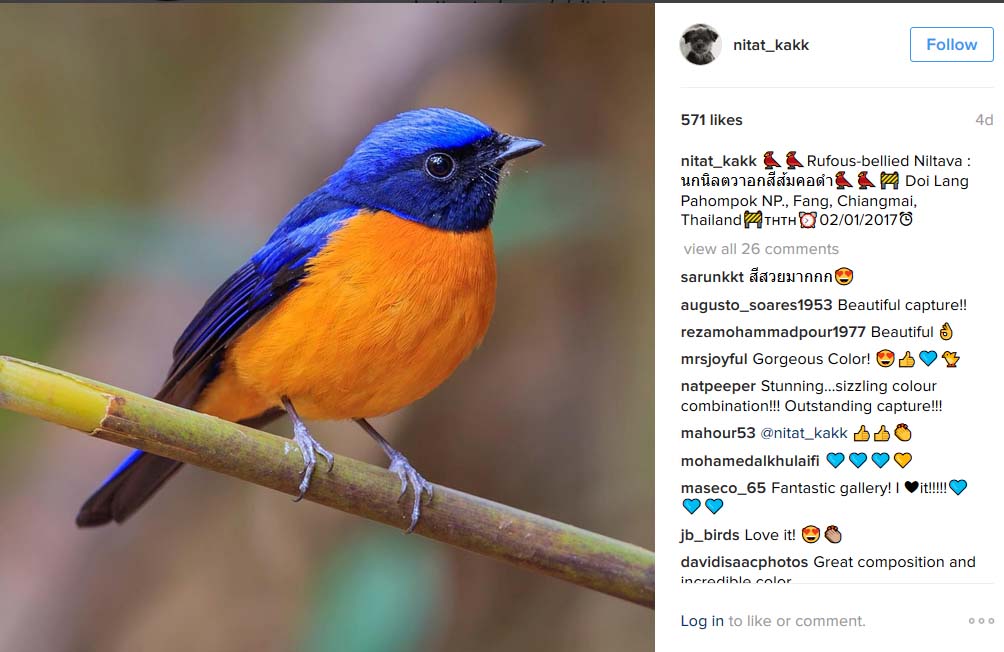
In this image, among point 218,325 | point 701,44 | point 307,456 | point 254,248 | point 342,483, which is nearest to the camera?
point 307,456

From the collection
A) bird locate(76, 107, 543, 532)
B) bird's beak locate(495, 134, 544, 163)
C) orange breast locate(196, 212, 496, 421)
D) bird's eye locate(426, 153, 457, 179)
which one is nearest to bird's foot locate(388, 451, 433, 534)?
bird locate(76, 107, 543, 532)

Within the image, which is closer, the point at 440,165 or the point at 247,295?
the point at 247,295

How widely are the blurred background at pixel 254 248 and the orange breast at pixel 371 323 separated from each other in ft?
2.33

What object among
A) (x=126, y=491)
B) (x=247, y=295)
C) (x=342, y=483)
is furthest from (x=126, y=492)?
(x=342, y=483)

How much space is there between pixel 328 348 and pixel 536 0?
1.40 meters

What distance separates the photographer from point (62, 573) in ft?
11.6

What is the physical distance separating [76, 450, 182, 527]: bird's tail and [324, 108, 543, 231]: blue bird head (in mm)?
Answer: 998

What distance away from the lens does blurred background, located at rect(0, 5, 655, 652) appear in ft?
11.5

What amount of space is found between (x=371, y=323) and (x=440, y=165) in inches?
25.5

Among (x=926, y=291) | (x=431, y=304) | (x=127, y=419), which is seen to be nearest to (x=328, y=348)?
(x=431, y=304)

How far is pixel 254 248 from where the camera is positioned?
3.62 m

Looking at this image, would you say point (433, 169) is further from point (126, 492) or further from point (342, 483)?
point (126, 492)

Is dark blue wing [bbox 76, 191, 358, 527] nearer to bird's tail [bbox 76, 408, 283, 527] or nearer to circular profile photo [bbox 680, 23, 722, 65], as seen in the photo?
bird's tail [bbox 76, 408, 283, 527]

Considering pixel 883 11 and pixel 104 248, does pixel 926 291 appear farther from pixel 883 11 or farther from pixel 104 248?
pixel 104 248
